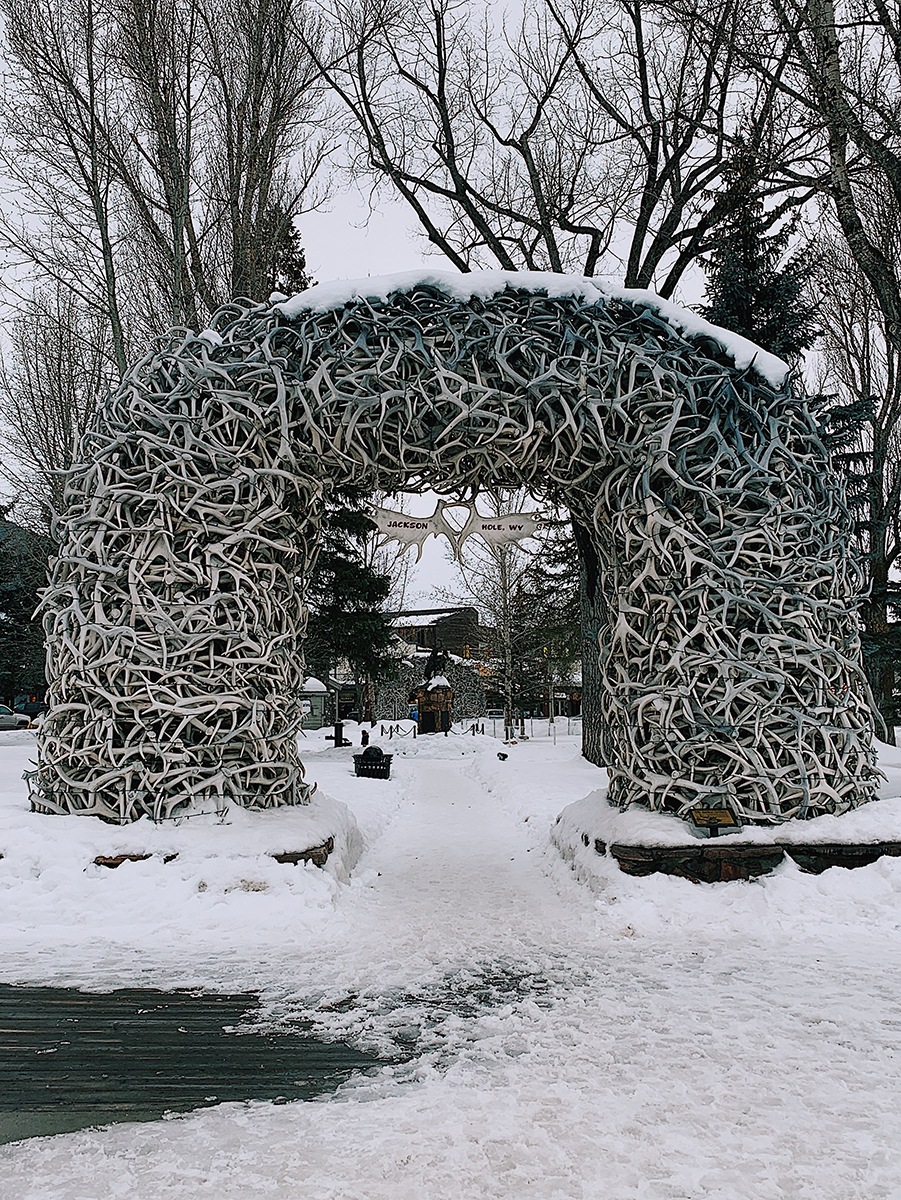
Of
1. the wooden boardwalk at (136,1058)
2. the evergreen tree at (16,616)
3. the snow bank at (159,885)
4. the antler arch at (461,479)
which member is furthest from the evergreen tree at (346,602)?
the wooden boardwalk at (136,1058)

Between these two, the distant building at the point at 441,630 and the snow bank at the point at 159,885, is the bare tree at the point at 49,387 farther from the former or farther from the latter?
the distant building at the point at 441,630

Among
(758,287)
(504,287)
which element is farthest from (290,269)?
(504,287)

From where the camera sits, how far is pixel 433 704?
95.7ft

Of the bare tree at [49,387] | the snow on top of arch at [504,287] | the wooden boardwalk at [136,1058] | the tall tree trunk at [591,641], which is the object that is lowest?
the wooden boardwalk at [136,1058]

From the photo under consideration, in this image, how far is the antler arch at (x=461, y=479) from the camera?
222 inches

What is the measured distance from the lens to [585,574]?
12570 mm

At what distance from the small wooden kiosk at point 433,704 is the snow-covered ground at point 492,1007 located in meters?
21.3

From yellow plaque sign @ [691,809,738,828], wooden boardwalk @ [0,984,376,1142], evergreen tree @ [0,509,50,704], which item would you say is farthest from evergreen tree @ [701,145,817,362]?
evergreen tree @ [0,509,50,704]

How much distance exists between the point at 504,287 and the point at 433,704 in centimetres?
2392

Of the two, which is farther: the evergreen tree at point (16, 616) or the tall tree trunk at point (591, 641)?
the evergreen tree at point (16, 616)

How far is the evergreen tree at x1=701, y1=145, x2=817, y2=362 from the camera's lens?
12.9m

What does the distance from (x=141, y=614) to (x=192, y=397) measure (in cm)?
162

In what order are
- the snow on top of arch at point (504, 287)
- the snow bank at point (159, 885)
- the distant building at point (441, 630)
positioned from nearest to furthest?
the snow bank at point (159, 885), the snow on top of arch at point (504, 287), the distant building at point (441, 630)

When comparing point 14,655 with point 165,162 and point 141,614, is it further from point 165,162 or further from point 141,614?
point 141,614
